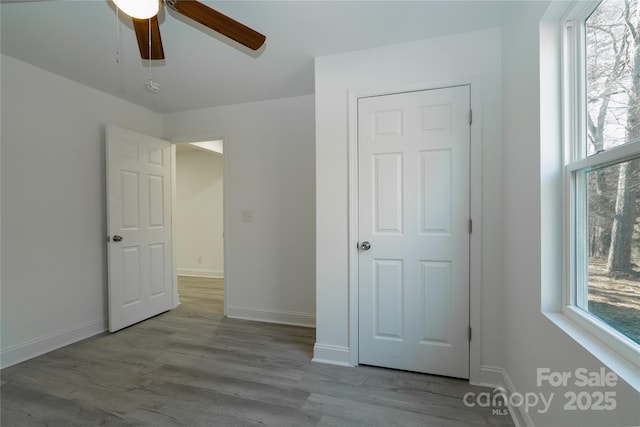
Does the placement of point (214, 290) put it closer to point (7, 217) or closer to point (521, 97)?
point (7, 217)

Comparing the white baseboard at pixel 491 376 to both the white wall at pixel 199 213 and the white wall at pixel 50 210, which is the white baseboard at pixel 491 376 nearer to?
the white wall at pixel 50 210

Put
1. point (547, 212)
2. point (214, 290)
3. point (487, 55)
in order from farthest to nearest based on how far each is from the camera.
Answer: point (214, 290)
point (487, 55)
point (547, 212)

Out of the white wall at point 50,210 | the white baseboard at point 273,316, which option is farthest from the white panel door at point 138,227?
the white baseboard at point 273,316

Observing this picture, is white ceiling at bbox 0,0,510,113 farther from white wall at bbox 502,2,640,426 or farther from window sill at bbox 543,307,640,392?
window sill at bbox 543,307,640,392

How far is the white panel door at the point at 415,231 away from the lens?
1.99 metres

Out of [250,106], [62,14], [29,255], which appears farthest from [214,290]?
[62,14]

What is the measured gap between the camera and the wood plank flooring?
64.8 inches

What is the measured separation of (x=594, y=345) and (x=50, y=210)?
365 cm

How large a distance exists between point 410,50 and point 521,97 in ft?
2.83

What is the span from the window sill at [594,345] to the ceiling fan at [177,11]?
192 centimetres

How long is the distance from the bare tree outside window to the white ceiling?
2.88 feet

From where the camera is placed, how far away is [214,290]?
444 centimetres

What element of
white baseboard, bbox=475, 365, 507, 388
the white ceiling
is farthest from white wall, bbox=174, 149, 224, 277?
white baseboard, bbox=475, 365, 507, 388

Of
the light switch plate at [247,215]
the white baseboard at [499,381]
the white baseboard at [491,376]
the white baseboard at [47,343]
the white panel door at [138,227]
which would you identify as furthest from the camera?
the light switch plate at [247,215]
